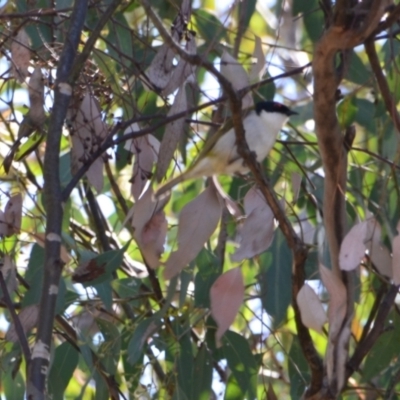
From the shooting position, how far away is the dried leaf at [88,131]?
6.82 feet

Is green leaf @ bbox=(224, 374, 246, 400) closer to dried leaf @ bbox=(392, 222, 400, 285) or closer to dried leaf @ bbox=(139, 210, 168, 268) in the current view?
dried leaf @ bbox=(139, 210, 168, 268)

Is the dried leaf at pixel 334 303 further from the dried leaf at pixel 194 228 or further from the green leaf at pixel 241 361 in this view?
the green leaf at pixel 241 361

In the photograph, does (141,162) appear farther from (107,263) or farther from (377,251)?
(377,251)

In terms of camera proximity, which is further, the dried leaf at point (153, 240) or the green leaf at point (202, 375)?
the green leaf at point (202, 375)

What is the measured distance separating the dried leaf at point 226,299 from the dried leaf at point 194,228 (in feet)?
0.33

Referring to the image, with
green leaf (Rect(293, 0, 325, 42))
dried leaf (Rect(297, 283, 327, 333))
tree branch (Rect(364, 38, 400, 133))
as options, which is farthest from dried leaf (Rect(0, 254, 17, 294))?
green leaf (Rect(293, 0, 325, 42))

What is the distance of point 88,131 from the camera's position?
2186 mm

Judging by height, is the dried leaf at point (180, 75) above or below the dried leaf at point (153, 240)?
above

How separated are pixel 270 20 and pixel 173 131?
1681 mm

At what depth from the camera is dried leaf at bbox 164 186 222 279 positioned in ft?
6.64

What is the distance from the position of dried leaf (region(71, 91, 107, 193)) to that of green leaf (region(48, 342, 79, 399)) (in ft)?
1.85

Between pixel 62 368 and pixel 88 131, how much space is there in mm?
723

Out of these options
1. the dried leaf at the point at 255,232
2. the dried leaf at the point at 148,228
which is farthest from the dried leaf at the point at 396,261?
the dried leaf at the point at 148,228

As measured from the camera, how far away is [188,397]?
→ 8.20 ft
